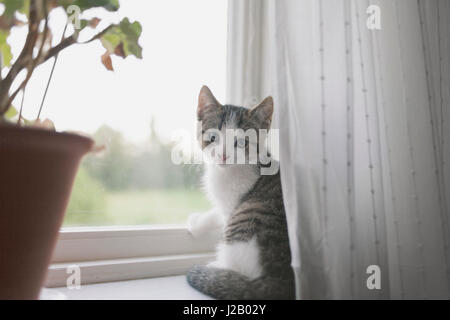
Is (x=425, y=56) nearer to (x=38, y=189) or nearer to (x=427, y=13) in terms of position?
(x=427, y=13)

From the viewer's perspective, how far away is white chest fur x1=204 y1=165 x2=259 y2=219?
111 centimetres

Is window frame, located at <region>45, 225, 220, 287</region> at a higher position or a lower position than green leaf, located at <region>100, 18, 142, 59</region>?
lower

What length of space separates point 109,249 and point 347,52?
961 millimetres

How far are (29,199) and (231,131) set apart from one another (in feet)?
2.37

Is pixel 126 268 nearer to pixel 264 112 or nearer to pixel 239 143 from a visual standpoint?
pixel 239 143

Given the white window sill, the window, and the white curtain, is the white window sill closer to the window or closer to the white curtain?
the window

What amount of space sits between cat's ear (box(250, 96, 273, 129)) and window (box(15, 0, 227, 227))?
1.12 ft

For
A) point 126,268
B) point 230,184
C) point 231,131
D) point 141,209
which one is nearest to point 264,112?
point 231,131

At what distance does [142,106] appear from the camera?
3.98ft

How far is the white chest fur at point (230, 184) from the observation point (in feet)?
3.65

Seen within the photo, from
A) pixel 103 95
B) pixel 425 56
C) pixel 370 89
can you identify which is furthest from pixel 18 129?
pixel 425 56

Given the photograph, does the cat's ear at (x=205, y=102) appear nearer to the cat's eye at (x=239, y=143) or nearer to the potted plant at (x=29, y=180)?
the cat's eye at (x=239, y=143)

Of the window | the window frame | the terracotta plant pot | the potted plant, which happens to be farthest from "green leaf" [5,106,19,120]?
the window frame

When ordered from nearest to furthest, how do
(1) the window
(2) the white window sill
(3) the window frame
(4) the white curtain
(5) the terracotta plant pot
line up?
1. (5) the terracotta plant pot
2. (4) the white curtain
3. (2) the white window sill
4. (3) the window frame
5. (1) the window
